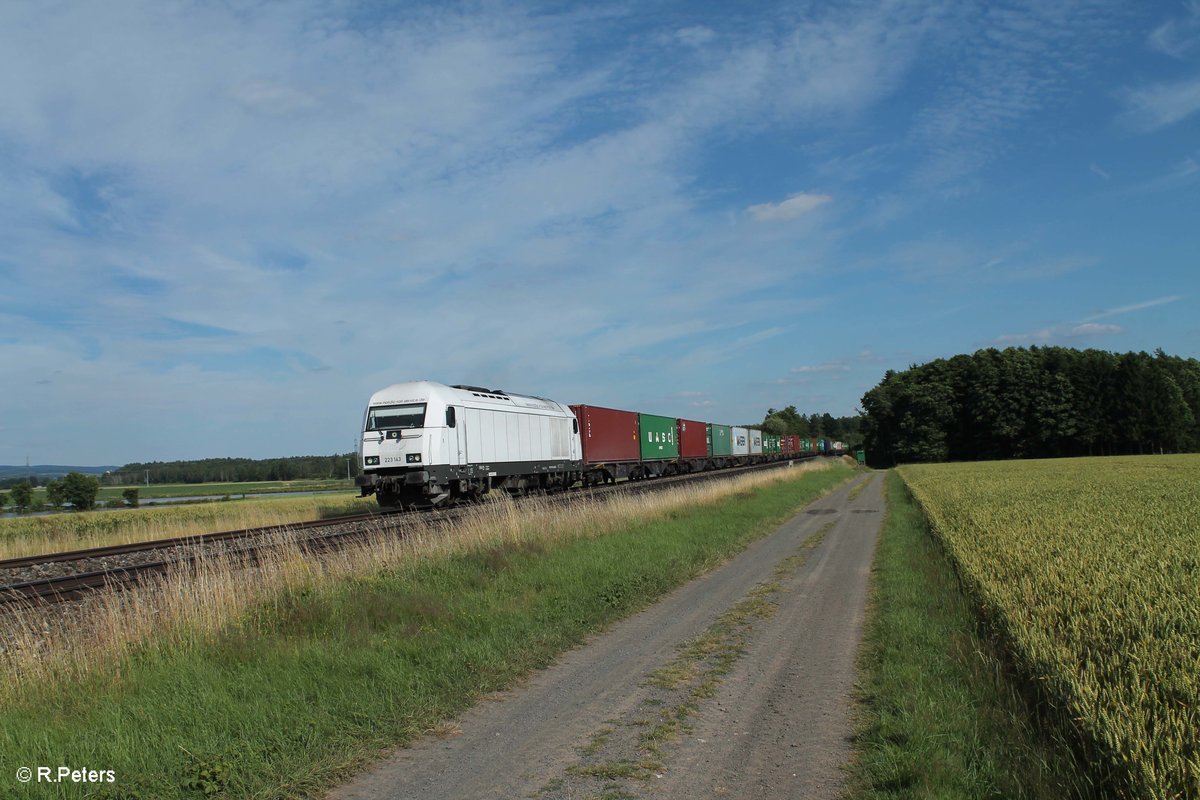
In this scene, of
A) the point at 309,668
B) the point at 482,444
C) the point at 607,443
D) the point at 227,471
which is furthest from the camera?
the point at 227,471

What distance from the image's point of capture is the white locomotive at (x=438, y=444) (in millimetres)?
22547

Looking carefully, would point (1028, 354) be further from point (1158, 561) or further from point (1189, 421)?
point (1158, 561)

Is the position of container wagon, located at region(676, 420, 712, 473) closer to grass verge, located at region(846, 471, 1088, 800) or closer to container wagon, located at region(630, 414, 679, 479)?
container wagon, located at region(630, 414, 679, 479)

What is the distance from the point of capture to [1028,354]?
9744cm

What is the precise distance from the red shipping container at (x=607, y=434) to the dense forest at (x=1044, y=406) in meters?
69.5

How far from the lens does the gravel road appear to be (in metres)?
4.98

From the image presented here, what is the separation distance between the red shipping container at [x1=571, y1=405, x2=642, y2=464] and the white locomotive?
8.79 meters

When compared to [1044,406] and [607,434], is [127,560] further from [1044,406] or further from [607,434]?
[1044,406]

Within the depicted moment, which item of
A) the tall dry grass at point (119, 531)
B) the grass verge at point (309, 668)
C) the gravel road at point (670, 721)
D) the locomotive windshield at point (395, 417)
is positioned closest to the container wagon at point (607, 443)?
the tall dry grass at point (119, 531)

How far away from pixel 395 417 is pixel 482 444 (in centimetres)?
363

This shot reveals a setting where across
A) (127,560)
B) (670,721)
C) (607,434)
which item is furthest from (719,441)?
(670,721)

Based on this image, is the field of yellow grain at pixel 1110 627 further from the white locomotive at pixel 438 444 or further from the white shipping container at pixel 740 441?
the white shipping container at pixel 740 441

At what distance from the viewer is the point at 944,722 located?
19.0ft

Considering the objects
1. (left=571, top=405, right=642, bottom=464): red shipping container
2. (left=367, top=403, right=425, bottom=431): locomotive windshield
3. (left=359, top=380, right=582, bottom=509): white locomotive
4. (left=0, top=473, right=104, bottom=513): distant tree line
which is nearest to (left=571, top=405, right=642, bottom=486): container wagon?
(left=571, top=405, right=642, bottom=464): red shipping container
